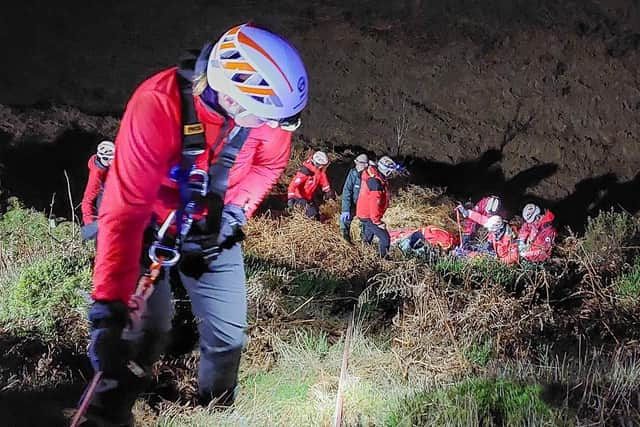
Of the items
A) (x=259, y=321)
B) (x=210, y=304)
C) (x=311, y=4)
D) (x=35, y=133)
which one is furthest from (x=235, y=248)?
(x=311, y=4)

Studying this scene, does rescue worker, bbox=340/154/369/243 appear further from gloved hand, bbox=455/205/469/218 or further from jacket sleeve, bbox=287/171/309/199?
gloved hand, bbox=455/205/469/218

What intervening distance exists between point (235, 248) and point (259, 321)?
1.57m

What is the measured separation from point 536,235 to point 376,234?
2454 mm

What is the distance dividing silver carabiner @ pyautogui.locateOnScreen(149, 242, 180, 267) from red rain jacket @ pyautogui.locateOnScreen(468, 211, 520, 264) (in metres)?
6.73

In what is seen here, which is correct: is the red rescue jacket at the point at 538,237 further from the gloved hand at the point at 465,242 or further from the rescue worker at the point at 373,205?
the rescue worker at the point at 373,205

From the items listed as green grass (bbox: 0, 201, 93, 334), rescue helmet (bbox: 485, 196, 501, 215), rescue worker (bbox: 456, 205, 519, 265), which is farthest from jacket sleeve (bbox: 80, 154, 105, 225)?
rescue helmet (bbox: 485, 196, 501, 215)

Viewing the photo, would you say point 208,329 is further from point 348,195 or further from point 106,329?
point 348,195

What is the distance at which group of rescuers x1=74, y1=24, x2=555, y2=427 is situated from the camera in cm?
393

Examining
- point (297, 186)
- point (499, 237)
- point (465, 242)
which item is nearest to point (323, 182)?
point (297, 186)

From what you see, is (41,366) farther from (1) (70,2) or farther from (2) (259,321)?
(1) (70,2)

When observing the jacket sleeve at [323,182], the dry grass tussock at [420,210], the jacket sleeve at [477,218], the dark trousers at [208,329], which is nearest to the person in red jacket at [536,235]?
the jacket sleeve at [477,218]

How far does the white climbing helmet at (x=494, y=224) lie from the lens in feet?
34.7

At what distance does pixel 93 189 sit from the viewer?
7613 mm

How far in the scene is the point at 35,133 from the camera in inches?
479
